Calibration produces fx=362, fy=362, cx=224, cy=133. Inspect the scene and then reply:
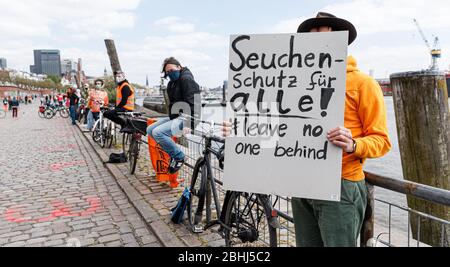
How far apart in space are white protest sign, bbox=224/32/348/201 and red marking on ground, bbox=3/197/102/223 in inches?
138

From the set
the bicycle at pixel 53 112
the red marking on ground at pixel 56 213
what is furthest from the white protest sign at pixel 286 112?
the bicycle at pixel 53 112

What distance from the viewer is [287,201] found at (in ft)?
Answer: 10.2

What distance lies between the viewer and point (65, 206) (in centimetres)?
549

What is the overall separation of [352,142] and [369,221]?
2.13ft

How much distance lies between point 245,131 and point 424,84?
2154mm

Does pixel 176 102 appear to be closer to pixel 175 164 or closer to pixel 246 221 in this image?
pixel 175 164

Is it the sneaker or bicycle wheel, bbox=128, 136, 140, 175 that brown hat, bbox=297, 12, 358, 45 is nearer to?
the sneaker

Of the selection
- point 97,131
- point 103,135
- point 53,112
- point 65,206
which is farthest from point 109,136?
point 53,112

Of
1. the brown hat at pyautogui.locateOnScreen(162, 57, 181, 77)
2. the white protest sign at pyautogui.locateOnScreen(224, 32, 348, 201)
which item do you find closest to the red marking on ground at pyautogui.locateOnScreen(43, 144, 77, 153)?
the brown hat at pyautogui.locateOnScreen(162, 57, 181, 77)

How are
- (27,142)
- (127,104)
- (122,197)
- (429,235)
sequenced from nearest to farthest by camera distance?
(429,235), (122,197), (127,104), (27,142)

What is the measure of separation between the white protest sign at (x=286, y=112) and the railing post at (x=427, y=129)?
1.96 m

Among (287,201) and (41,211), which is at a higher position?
(287,201)
